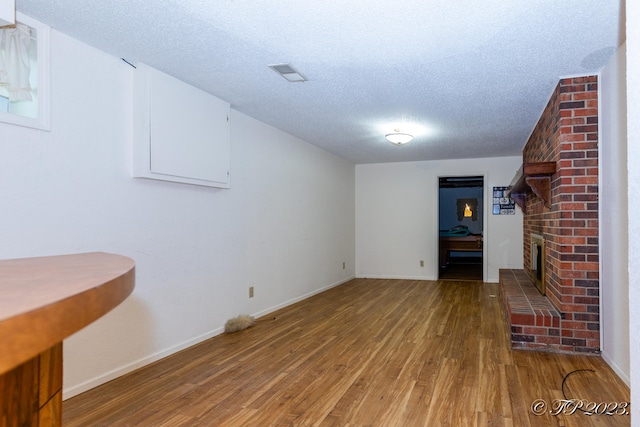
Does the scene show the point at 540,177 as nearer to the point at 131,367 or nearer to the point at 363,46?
the point at 363,46

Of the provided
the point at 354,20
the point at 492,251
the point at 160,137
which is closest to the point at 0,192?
the point at 160,137

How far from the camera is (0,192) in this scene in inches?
81.7

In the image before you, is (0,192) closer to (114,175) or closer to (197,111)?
(114,175)

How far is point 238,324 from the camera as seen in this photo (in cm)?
385

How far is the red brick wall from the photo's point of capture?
3027 mm

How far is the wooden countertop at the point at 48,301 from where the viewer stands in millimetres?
459

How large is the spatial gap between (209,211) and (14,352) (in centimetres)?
326

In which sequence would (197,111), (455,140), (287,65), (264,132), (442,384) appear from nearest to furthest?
(442,384), (287,65), (197,111), (264,132), (455,140)

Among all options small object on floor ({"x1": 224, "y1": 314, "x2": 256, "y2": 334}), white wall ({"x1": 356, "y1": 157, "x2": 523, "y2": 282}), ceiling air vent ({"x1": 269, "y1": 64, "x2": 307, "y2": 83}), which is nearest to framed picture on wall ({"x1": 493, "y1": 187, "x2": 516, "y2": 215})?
white wall ({"x1": 356, "y1": 157, "x2": 523, "y2": 282})

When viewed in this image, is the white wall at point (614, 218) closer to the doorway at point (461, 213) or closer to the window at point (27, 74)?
the window at point (27, 74)

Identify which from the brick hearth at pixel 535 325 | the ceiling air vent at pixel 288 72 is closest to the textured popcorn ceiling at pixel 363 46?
the ceiling air vent at pixel 288 72

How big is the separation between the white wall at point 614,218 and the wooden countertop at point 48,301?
2.79 meters

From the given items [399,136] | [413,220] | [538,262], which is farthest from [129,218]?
[413,220]

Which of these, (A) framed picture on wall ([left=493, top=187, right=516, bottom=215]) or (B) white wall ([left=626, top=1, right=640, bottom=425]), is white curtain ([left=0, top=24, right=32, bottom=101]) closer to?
(B) white wall ([left=626, top=1, right=640, bottom=425])
